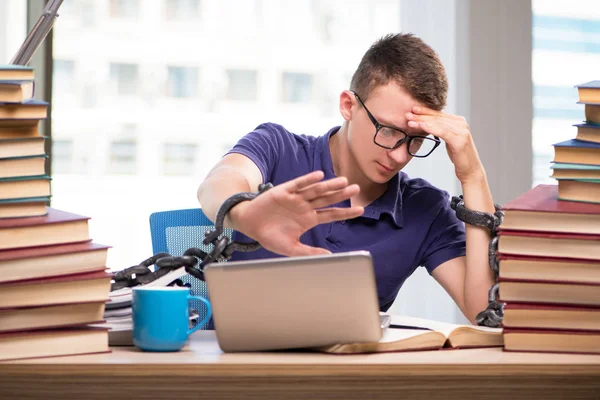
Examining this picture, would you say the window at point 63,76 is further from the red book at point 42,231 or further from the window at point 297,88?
the red book at point 42,231

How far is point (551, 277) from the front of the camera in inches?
40.1

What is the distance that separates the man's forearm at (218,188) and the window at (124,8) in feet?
6.98

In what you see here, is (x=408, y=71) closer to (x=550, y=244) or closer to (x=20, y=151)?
(x=550, y=244)

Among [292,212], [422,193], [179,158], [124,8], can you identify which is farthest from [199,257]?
[124,8]

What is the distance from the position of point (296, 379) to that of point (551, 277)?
39 centimetres

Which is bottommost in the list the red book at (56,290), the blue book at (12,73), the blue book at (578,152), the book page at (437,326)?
the book page at (437,326)

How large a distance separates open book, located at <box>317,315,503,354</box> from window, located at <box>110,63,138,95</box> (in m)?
2.55

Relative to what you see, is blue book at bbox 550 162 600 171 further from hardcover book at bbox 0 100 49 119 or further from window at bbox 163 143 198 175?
window at bbox 163 143 198 175

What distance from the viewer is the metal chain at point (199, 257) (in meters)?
1.14

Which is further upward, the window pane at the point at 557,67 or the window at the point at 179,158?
the window pane at the point at 557,67

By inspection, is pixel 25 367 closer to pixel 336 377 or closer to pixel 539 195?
pixel 336 377

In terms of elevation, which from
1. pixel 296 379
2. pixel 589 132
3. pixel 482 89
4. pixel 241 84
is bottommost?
pixel 296 379

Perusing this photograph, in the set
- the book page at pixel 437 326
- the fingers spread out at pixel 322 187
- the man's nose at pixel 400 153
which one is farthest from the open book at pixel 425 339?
the man's nose at pixel 400 153

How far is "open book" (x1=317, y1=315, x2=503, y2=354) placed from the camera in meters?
0.98
